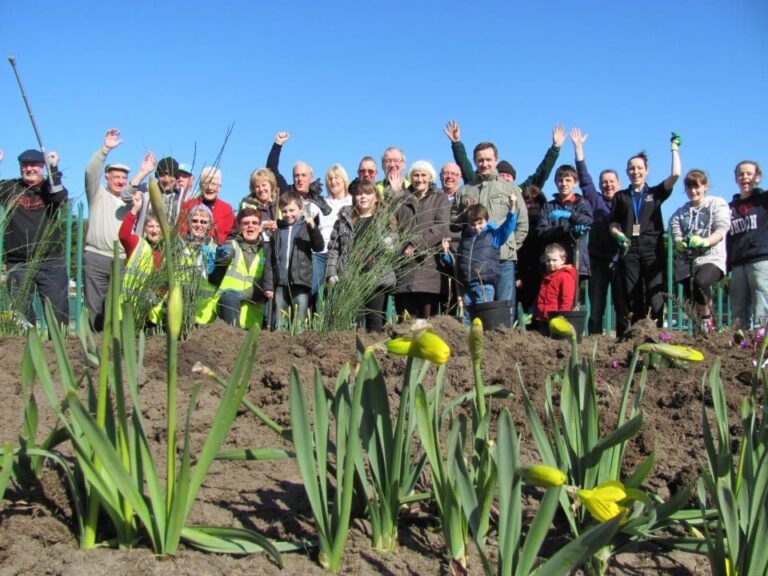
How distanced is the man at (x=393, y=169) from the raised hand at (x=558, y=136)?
1568 millimetres

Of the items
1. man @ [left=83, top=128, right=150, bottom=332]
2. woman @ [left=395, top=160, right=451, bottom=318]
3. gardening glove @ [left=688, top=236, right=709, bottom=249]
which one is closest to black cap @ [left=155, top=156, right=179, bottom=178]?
man @ [left=83, top=128, right=150, bottom=332]

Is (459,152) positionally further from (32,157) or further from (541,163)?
(32,157)

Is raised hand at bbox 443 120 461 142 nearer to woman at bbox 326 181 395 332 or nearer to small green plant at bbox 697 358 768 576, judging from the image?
woman at bbox 326 181 395 332

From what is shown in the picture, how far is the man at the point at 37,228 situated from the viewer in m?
5.20

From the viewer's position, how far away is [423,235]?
596 centimetres

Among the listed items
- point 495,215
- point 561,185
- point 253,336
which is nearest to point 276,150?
point 495,215

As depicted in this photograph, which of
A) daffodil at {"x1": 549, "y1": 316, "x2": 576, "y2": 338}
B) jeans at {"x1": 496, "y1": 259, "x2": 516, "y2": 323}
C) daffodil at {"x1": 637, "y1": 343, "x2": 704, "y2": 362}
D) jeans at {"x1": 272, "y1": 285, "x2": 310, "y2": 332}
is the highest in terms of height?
jeans at {"x1": 496, "y1": 259, "x2": 516, "y2": 323}

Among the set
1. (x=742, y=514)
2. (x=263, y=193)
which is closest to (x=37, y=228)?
(x=263, y=193)

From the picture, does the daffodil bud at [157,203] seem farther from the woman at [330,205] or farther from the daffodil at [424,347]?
the woman at [330,205]

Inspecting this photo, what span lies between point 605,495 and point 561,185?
18.4 feet

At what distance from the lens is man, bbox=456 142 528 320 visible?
616 centimetres

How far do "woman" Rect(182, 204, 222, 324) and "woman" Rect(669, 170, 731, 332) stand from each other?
4.10 m

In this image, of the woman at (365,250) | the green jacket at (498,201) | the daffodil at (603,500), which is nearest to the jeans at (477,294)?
the green jacket at (498,201)

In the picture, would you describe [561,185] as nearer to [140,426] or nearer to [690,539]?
[690,539]
